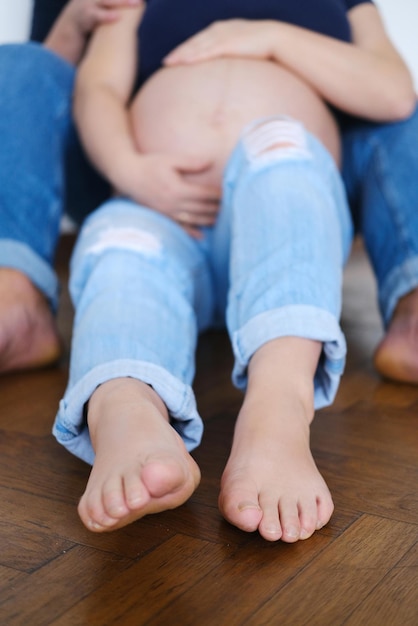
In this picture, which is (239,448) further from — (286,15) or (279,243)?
(286,15)

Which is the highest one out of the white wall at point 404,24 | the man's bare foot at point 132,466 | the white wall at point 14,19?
the man's bare foot at point 132,466

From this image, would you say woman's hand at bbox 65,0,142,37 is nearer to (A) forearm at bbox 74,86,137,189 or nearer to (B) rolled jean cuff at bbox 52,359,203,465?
(A) forearm at bbox 74,86,137,189

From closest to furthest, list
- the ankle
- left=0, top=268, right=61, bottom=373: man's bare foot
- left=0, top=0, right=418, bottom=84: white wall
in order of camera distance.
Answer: the ankle < left=0, top=268, right=61, bottom=373: man's bare foot < left=0, top=0, right=418, bottom=84: white wall

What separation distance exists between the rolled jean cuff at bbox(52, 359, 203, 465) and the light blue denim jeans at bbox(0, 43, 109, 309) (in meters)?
0.40

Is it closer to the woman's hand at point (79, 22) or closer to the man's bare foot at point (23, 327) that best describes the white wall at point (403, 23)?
the woman's hand at point (79, 22)

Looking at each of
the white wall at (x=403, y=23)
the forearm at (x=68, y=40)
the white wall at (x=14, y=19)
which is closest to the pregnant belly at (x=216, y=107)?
the forearm at (x=68, y=40)

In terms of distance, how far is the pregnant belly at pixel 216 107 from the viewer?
1105 millimetres

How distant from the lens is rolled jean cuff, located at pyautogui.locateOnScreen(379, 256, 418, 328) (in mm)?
1062

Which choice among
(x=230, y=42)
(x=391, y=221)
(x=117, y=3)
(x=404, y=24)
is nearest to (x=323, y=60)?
(x=230, y=42)

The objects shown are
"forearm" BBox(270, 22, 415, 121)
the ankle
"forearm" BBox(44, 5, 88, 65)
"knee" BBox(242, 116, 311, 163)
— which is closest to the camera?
the ankle

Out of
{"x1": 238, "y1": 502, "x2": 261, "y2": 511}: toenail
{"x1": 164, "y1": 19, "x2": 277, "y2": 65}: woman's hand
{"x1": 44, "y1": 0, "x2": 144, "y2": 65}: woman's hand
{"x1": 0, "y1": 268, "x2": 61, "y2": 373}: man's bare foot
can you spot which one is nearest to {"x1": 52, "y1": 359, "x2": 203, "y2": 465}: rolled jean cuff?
{"x1": 238, "y1": 502, "x2": 261, "y2": 511}: toenail

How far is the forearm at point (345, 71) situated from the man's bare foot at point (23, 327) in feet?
1.66

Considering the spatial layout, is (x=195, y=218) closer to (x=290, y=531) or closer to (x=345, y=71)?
(x=345, y=71)

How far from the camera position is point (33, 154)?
3.84 ft
